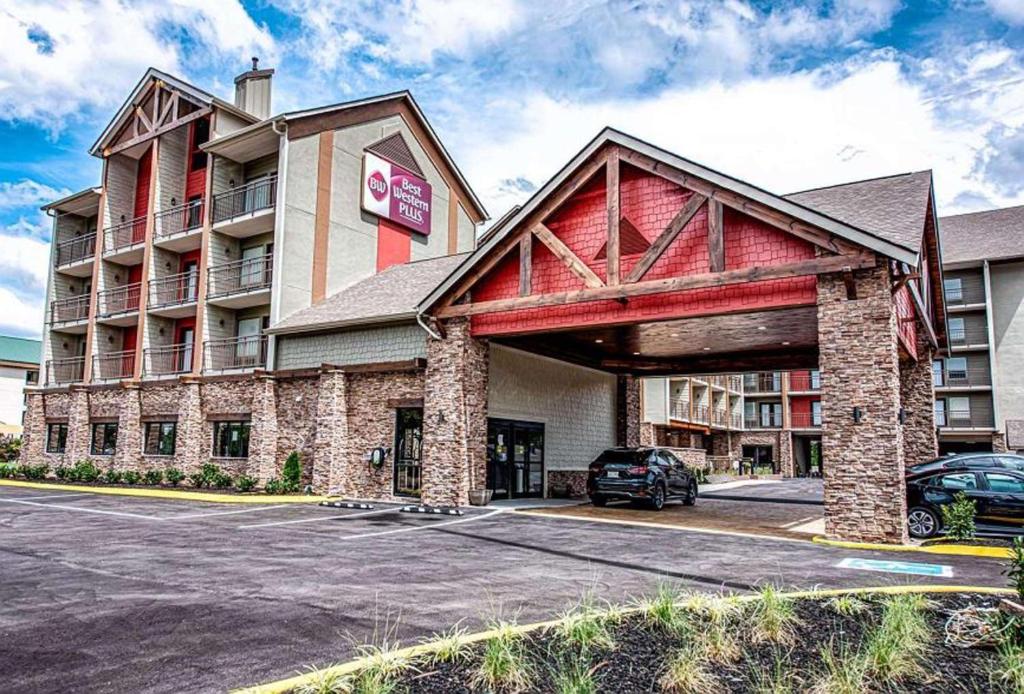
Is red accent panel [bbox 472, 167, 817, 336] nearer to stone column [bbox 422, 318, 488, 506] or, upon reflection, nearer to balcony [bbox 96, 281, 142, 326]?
stone column [bbox 422, 318, 488, 506]

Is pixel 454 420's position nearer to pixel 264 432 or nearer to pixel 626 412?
pixel 264 432

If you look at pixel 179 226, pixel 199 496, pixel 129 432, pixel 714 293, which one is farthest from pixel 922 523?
pixel 179 226

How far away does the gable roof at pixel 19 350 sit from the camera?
51500mm

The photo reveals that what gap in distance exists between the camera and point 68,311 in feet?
109

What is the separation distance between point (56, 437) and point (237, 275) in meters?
12.7

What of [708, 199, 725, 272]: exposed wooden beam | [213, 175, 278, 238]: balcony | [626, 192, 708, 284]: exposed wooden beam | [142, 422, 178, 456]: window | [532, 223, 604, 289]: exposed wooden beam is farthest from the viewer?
[142, 422, 178, 456]: window

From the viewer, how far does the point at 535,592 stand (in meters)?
7.80

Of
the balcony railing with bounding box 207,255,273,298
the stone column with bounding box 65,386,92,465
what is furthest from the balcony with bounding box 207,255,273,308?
the stone column with bounding box 65,386,92,465

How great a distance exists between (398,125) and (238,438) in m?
13.6

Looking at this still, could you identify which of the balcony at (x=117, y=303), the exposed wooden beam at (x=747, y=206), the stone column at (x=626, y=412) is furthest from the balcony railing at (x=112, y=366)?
the exposed wooden beam at (x=747, y=206)

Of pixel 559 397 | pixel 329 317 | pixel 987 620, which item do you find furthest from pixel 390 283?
pixel 987 620

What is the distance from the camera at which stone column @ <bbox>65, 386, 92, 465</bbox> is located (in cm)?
2912

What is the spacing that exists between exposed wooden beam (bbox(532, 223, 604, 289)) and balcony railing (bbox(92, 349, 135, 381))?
822 inches

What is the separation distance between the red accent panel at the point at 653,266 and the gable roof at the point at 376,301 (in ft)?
11.0
